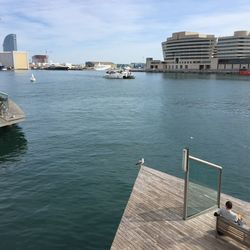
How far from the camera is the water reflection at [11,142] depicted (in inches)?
1327

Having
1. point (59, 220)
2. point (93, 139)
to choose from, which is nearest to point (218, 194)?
point (59, 220)

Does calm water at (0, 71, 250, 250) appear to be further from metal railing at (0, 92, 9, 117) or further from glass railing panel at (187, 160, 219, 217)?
glass railing panel at (187, 160, 219, 217)

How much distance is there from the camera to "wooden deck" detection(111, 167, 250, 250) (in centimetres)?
1273

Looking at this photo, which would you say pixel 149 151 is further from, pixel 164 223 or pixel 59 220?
pixel 164 223

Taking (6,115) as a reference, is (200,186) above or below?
above

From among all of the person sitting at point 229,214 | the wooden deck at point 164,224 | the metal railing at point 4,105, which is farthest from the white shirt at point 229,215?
the metal railing at point 4,105

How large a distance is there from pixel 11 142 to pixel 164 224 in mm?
29165

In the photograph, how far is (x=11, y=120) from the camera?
1630 inches

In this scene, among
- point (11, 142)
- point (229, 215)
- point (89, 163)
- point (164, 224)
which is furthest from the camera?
point (11, 142)

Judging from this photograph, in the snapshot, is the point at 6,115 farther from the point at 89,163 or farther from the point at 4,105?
the point at 89,163

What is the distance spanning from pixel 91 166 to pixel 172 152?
995cm

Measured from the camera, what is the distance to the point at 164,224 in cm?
1429

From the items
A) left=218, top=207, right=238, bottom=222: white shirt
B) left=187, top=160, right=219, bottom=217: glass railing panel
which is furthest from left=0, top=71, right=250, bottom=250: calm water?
left=218, top=207, right=238, bottom=222: white shirt

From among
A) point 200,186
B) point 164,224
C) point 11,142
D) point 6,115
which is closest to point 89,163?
point 11,142
